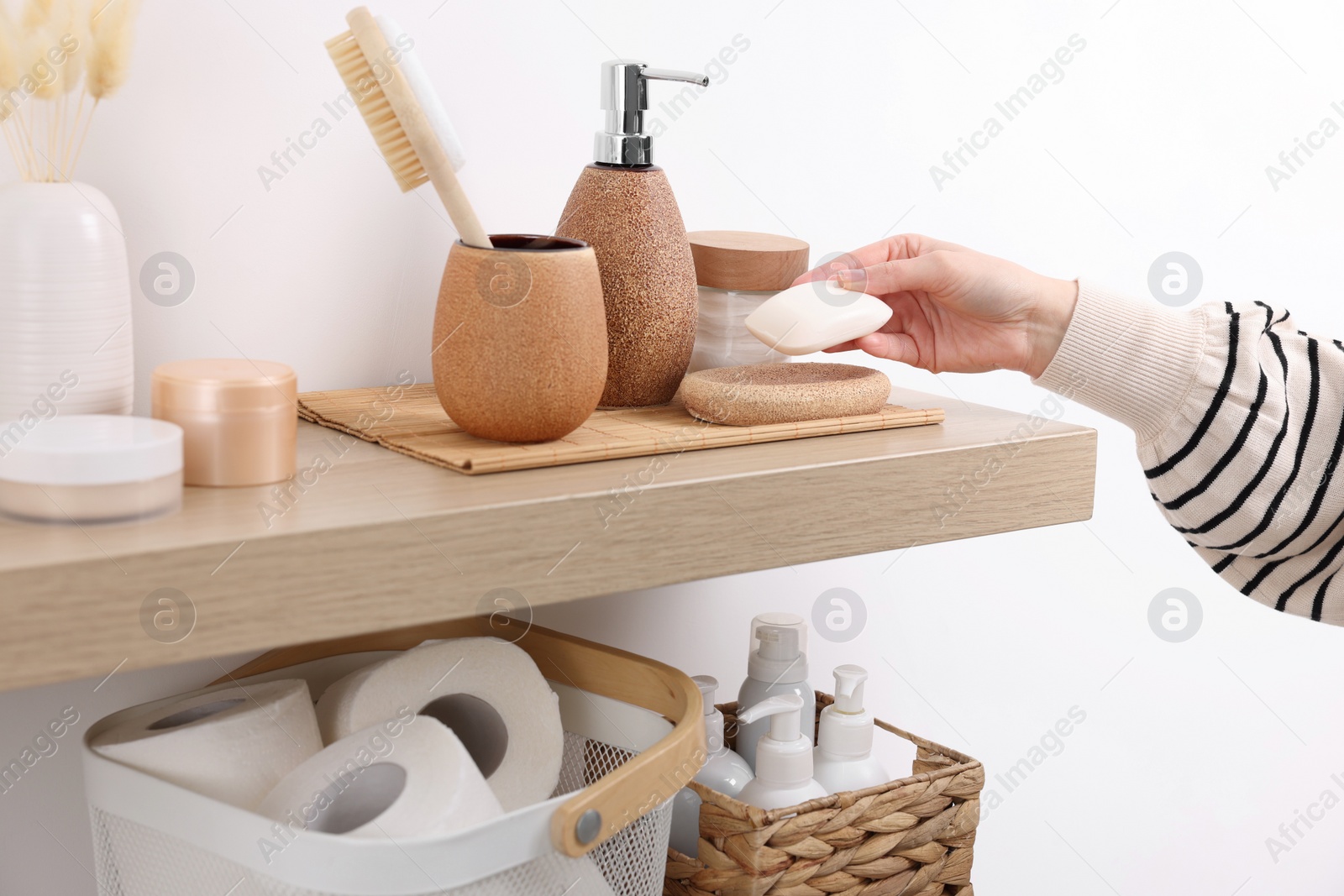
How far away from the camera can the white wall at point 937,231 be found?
54 centimetres

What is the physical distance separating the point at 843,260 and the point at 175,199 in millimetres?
350

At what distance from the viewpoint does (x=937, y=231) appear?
0.80 meters

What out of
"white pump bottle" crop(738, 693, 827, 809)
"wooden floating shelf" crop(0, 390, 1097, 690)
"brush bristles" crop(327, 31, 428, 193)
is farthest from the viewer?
"white pump bottle" crop(738, 693, 827, 809)

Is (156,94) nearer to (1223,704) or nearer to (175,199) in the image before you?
(175,199)

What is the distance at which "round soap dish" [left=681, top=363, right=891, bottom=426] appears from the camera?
534 mm

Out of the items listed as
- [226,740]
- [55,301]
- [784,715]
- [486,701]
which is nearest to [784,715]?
[784,715]

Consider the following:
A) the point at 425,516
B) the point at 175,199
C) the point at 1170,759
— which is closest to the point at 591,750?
the point at 425,516

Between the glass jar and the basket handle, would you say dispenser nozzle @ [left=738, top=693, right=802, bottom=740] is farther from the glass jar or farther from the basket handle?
the glass jar

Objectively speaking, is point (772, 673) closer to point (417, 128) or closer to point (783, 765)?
point (783, 765)

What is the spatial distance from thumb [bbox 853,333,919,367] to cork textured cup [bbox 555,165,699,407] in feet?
0.45

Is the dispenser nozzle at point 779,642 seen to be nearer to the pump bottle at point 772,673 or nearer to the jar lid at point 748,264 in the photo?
the pump bottle at point 772,673

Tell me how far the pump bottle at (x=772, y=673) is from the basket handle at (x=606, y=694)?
0.36 feet

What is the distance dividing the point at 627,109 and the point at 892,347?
0.73 feet

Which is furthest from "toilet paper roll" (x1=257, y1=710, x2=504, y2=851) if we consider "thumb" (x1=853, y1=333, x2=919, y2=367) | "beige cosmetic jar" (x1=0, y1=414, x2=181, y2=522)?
"thumb" (x1=853, y1=333, x2=919, y2=367)
